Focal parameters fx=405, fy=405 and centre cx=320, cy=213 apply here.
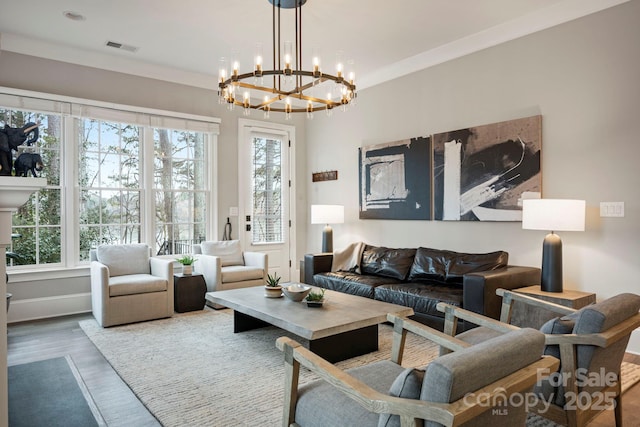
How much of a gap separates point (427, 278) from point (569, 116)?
1.99 meters

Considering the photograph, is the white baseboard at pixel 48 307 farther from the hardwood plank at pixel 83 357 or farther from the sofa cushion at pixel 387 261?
the sofa cushion at pixel 387 261

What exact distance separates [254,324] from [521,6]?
377 centimetres

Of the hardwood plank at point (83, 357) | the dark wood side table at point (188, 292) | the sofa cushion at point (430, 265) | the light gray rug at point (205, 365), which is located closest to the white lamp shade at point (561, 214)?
the sofa cushion at point (430, 265)

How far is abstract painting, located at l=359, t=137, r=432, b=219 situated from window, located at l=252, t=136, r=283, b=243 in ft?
4.83

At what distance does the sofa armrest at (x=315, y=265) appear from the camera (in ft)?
16.3

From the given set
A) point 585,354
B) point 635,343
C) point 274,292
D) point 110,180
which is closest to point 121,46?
point 110,180

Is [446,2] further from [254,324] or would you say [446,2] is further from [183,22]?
[254,324]

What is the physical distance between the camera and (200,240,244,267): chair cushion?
519 centimetres

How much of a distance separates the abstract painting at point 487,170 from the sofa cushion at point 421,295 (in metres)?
0.89

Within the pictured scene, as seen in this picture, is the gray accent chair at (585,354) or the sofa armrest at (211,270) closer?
the gray accent chair at (585,354)

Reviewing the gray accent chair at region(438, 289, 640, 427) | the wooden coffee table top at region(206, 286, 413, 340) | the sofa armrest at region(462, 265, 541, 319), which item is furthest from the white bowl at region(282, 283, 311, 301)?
the gray accent chair at region(438, 289, 640, 427)

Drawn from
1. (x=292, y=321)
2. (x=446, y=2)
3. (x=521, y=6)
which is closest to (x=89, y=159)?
(x=292, y=321)

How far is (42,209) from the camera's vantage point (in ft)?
14.6

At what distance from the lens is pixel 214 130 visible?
558 centimetres
